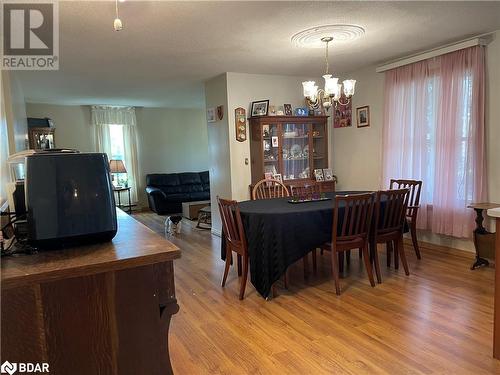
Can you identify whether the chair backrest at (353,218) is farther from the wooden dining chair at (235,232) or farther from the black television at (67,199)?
the black television at (67,199)

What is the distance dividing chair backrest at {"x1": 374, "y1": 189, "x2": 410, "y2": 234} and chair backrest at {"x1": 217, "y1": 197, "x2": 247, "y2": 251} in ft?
4.00

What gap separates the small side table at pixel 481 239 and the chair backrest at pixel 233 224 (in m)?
2.30

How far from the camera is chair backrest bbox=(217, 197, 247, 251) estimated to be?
2.86 metres

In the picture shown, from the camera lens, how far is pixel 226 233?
10.4 ft

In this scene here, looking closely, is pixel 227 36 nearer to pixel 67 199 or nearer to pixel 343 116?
pixel 67 199

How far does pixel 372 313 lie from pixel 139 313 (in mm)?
2008

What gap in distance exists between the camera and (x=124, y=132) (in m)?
7.95

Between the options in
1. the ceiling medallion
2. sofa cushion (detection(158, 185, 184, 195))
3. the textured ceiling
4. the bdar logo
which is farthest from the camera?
sofa cushion (detection(158, 185, 184, 195))

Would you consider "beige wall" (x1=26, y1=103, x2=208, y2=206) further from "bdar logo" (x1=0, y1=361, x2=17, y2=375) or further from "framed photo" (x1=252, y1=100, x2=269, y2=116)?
"bdar logo" (x1=0, y1=361, x2=17, y2=375)

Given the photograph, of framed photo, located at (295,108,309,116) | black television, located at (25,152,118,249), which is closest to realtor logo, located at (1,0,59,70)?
black television, located at (25,152,118,249)

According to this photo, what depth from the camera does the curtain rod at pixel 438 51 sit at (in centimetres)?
352

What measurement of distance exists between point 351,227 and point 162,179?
5740 millimetres

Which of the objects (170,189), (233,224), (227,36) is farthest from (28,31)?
(170,189)

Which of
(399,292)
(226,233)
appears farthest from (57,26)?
(399,292)
